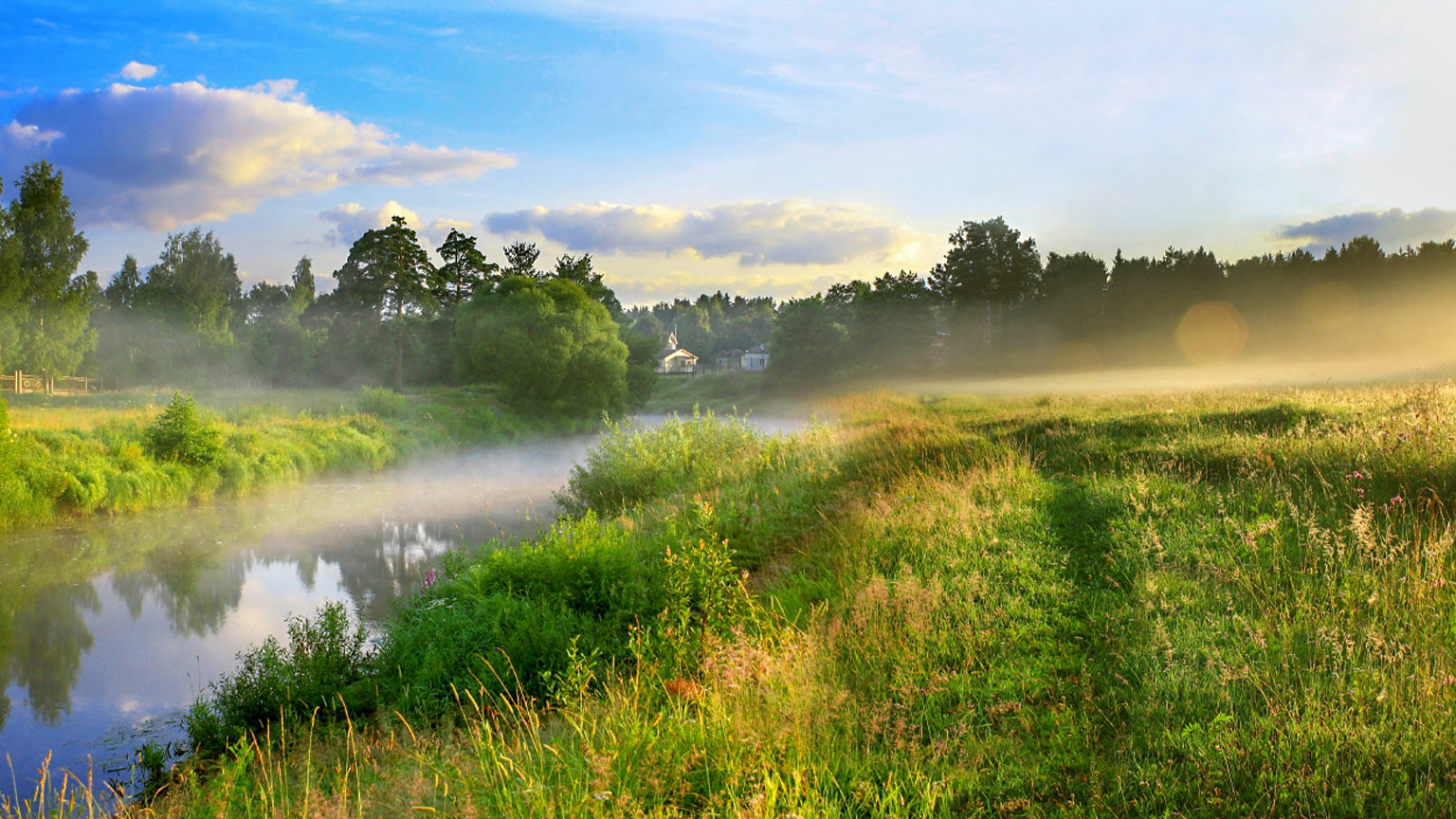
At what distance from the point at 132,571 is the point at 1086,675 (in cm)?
1713

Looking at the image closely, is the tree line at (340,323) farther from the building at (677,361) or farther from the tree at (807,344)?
the building at (677,361)

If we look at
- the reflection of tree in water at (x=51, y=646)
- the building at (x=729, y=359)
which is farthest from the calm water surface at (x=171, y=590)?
Answer: the building at (x=729, y=359)

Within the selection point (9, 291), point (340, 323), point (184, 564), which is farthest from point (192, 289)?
point (184, 564)

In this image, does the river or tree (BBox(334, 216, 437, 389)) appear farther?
tree (BBox(334, 216, 437, 389))

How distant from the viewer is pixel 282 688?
806 centimetres

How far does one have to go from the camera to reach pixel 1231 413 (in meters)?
12.0

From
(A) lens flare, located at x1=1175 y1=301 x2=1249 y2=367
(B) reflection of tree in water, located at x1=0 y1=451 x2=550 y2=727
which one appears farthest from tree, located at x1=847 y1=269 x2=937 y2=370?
(B) reflection of tree in water, located at x1=0 y1=451 x2=550 y2=727

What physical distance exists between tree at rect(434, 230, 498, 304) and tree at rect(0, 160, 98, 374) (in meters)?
20.1

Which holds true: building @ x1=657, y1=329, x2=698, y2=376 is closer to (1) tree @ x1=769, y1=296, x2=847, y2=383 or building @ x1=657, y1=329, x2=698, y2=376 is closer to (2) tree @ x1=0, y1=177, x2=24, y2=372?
(1) tree @ x1=769, y1=296, x2=847, y2=383

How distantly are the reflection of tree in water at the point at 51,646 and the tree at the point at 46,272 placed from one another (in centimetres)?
3283

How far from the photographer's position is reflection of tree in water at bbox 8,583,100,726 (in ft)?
31.1

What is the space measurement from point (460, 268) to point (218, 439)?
3488cm

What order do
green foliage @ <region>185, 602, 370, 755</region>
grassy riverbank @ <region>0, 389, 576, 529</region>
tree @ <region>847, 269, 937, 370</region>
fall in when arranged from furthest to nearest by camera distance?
tree @ <region>847, 269, 937, 370</region> < grassy riverbank @ <region>0, 389, 576, 529</region> < green foliage @ <region>185, 602, 370, 755</region>

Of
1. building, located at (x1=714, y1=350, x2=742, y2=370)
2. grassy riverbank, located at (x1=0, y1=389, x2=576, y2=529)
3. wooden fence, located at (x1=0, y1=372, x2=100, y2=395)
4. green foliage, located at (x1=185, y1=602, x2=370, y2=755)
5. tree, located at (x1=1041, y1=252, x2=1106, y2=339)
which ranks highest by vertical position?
tree, located at (x1=1041, y1=252, x2=1106, y2=339)
